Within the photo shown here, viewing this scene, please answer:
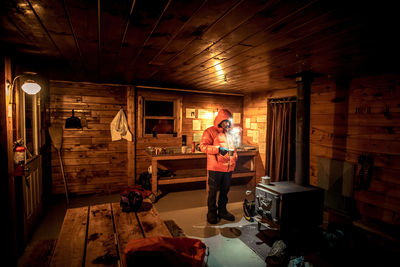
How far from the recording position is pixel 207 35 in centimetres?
235

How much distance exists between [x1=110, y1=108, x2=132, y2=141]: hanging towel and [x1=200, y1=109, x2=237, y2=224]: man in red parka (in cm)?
255

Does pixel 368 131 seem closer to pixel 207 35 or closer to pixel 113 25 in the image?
pixel 207 35

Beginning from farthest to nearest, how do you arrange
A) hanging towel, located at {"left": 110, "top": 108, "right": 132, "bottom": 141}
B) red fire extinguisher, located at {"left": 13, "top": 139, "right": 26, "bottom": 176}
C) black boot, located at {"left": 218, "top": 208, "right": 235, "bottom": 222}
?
hanging towel, located at {"left": 110, "top": 108, "right": 132, "bottom": 141} → black boot, located at {"left": 218, "top": 208, "right": 235, "bottom": 222} → red fire extinguisher, located at {"left": 13, "top": 139, "right": 26, "bottom": 176}

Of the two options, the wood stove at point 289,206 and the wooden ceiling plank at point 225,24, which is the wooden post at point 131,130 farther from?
the wood stove at point 289,206

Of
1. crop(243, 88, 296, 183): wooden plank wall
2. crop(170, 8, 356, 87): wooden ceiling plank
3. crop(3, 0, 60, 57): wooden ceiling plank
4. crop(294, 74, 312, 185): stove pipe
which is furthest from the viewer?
crop(243, 88, 296, 183): wooden plank wall

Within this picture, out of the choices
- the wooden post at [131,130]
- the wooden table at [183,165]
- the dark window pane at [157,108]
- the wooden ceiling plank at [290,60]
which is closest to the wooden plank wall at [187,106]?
the wooden post at [131,130]

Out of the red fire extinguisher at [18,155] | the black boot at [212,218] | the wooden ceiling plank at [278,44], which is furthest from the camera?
the black boot at [212,218]

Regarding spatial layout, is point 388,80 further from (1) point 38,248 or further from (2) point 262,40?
(1) point 38,248

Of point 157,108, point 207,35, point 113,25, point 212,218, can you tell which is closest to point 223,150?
point 212,218

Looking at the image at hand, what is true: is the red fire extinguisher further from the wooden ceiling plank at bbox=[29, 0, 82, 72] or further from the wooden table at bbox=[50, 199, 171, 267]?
the wooden ceiling plank at bbox=[29, 0, 82, 72]

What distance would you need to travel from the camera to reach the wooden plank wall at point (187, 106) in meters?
6.13

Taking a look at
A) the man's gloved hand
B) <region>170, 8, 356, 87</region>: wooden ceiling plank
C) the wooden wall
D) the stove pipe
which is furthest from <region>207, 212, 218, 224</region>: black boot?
<region>170, 8, 356, 87</region>: wooden ceiling plank

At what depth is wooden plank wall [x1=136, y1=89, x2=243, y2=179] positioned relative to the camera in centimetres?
613

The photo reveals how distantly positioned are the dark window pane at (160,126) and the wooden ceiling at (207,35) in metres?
2.71
